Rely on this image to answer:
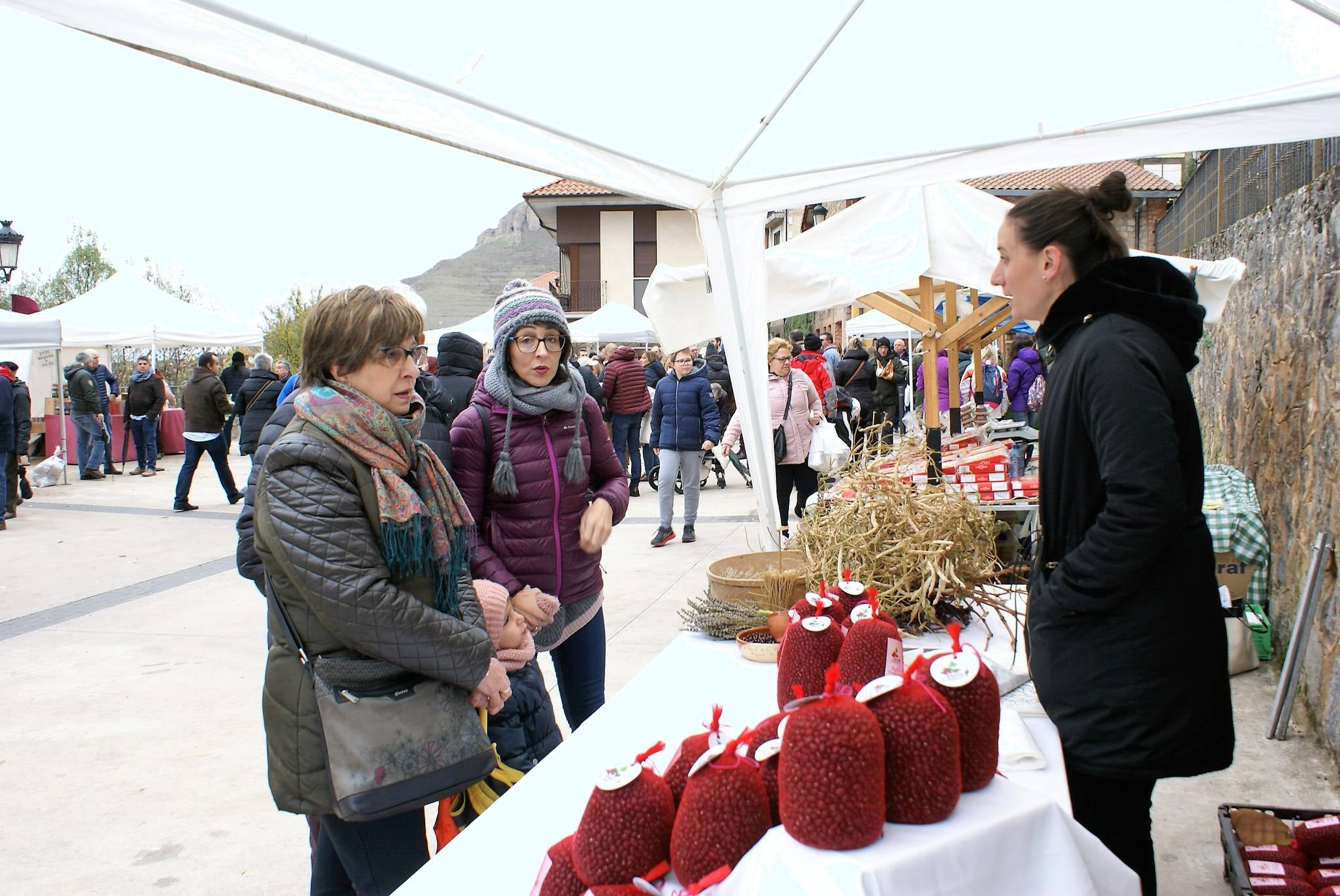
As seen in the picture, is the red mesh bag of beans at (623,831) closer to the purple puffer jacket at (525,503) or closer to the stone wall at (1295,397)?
the purple puffer jacket at (525,503)

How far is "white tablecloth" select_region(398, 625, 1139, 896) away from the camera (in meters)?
1.23

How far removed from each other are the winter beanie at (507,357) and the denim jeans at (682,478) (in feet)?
18.4

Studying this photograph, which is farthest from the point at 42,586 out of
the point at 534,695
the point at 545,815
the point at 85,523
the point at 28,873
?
the point at 545,815

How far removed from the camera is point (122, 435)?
17000mm

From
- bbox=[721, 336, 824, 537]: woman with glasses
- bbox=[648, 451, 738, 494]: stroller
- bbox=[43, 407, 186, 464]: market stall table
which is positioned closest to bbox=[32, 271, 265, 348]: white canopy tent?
bbox=[43, 407, 186, 464]: market stall table

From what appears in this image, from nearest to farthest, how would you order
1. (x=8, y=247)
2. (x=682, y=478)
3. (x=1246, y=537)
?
(x=1246, y=537) → (x=682, y=478) → (x=8, y=247)

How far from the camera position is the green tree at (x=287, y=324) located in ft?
132

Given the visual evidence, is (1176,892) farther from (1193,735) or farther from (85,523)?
(85,523)

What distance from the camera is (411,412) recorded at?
2.12 meters

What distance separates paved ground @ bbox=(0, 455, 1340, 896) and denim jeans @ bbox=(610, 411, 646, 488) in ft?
9.61

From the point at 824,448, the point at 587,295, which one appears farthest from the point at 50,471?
the point at 587,295

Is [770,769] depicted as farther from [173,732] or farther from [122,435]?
[122,435]

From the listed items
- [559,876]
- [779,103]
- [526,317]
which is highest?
[779,103]

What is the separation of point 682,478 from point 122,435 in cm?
1304
